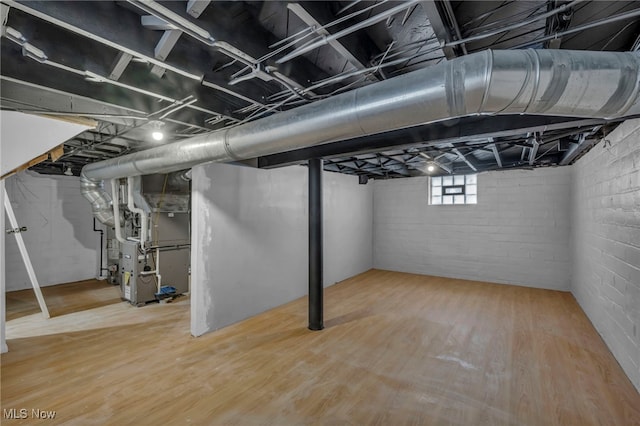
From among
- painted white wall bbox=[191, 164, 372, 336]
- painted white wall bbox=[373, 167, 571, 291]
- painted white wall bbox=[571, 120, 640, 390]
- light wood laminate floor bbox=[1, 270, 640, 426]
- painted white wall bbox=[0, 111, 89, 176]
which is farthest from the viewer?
painted white wall bbox=[373, 167, 571, 291]

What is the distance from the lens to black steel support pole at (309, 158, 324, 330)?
3439mm

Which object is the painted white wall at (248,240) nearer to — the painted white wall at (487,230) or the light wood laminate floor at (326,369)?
the light wood laminate floor at (326,369)

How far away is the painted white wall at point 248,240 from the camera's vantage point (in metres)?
3.29

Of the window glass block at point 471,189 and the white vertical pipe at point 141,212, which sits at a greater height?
the window glass block at point 471,189

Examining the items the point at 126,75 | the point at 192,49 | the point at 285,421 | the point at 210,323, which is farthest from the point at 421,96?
the point at 210,323

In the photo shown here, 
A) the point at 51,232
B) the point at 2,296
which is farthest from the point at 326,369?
the point at 51,232

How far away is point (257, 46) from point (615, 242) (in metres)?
Answer: 3.62

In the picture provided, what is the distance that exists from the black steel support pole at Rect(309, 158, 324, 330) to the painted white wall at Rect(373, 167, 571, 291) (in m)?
3.64

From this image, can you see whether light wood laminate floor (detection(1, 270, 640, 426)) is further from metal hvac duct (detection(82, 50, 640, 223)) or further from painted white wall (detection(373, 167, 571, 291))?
metal hvac duct (detection(82, 50, 640, 223))

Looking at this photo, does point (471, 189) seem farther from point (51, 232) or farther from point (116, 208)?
point (51, 232)

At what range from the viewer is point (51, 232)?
18.7 ft

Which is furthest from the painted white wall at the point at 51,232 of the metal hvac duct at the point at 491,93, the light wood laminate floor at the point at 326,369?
the metal hvac duct at the point at 491,93

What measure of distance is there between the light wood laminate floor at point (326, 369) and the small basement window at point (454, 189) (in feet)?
8.40

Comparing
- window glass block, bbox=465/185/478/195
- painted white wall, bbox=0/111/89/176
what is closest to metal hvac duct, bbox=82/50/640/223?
painted white wall, bbox=0/111/89/176
